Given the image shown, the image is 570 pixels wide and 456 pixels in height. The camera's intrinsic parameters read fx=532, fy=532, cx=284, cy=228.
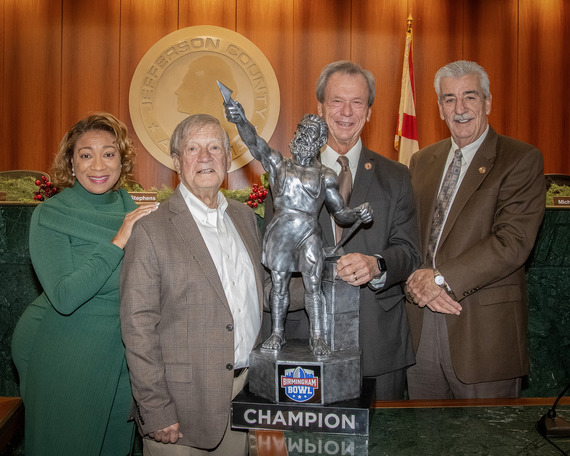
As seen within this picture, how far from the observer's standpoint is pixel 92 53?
20.2 feet

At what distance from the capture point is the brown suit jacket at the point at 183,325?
157 cm

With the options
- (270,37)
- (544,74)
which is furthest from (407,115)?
(544,74)

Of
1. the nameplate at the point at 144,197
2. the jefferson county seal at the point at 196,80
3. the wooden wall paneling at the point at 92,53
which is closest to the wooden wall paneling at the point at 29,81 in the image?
the wooden wall paneling at the point at 92,53

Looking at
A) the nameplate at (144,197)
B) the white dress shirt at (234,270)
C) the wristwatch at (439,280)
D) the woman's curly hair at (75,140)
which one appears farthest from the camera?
the nameplate at (144,197)

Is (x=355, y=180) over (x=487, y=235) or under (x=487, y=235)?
over

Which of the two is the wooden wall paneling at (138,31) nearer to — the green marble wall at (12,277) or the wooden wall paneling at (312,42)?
the wooden wall paneling at (312,42)

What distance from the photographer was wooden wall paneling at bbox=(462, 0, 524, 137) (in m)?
6.33

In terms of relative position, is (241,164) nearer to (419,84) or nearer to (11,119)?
(419,84)

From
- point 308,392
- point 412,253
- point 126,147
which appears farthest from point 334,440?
point 126,147

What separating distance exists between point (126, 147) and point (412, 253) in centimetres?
114

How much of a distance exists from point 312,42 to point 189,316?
5218 millimetres

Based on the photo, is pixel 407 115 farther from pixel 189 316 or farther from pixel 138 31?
pixel 189 316

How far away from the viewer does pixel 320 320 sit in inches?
61.5

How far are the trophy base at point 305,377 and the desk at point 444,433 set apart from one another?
0.35 feet
